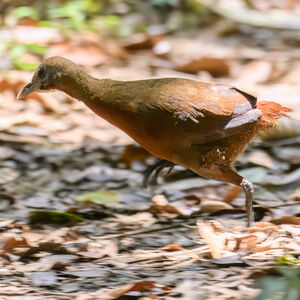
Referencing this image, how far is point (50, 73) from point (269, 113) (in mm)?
1255

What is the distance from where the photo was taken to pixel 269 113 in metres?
3.74

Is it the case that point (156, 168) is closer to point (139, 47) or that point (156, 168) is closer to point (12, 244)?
point (12, 244)

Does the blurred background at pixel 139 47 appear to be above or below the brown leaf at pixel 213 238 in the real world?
above

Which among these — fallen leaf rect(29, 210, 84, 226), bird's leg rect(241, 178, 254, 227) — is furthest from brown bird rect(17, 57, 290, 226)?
fallen leaf rect(29, 210, 84, 226)

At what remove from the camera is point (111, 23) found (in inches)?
282

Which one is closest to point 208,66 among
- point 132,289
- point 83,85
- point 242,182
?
point 242,182

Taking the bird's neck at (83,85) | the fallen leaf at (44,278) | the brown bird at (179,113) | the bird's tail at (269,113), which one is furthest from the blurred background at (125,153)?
the bird's neck at (83,85)

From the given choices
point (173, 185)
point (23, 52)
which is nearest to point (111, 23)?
point (23, 52)

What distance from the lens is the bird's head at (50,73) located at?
362 cm

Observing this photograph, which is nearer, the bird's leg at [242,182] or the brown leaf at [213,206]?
the bird's leg at [242,182]

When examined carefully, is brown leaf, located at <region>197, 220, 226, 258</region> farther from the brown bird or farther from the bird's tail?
the bird's tail

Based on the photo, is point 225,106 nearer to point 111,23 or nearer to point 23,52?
Result: point 23,52

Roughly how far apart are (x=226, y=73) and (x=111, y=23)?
1.62m

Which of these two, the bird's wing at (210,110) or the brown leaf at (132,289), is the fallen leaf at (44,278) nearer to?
the brown leaf at (132,289)
